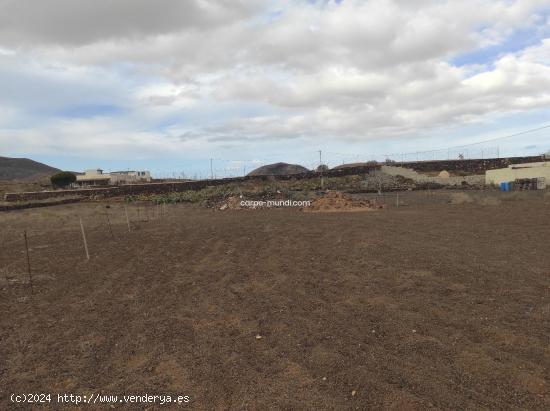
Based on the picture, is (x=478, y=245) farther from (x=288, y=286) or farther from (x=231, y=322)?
(x=231, y=322)

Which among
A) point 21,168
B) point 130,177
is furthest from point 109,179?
point 21,168

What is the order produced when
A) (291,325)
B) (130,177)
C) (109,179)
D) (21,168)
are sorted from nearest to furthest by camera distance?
(291,325) < (109,179) < (130,177) < (21,168)

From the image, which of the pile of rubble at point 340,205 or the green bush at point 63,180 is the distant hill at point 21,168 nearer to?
the green bush at point 63,180

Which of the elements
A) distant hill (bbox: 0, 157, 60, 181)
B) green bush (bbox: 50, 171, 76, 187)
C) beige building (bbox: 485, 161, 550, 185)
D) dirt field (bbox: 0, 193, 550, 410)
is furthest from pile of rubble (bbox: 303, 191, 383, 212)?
distant hill (bbox: 0, 157, 60, 181)

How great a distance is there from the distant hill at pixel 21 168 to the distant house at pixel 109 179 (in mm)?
70618

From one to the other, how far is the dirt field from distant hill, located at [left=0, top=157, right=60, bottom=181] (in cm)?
14463

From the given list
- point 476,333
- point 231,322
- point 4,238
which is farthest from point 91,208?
point 476,333

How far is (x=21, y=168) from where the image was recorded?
154 m

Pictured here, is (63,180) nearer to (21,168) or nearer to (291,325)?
(291,325)

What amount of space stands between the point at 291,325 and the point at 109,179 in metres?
64.5

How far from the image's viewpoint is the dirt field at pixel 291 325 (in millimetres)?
4414

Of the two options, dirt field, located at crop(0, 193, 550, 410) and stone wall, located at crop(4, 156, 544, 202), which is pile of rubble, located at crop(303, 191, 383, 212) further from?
stone wall, located at crop(4, 156, 544, 202)

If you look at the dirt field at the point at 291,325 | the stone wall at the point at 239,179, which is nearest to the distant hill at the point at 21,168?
the stone wall at the point at 239,179

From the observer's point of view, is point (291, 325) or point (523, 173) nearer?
point (291, 325)
